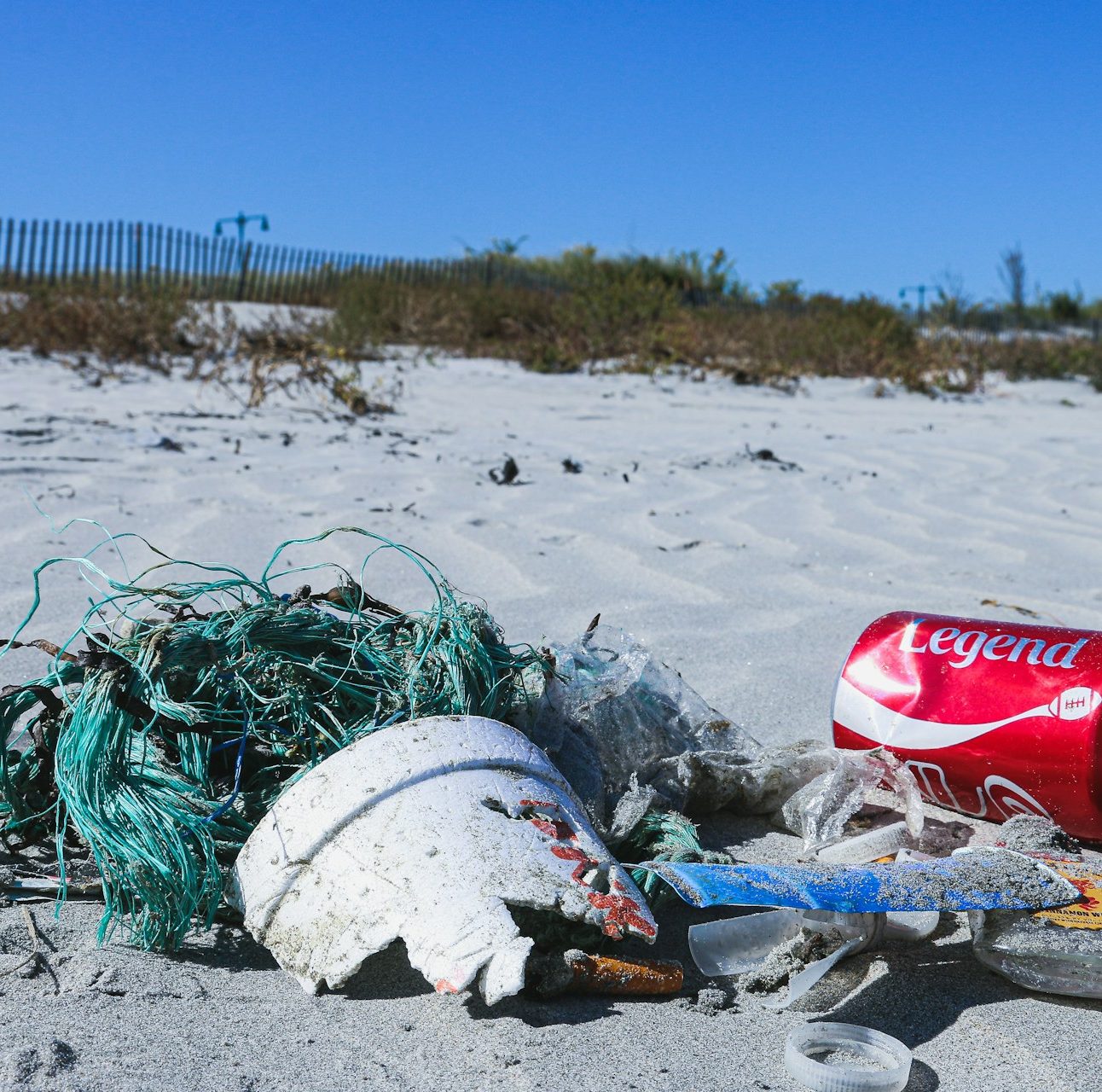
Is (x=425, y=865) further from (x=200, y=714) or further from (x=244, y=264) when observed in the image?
(x=244, y=264)

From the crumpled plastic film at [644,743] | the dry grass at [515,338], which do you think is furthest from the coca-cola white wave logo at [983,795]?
the dry grass at [515,338]

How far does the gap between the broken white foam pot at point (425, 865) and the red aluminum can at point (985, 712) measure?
68 cm

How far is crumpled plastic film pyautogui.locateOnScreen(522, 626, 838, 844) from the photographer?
1.75m

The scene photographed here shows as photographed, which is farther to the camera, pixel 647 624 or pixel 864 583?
pixel 864 583

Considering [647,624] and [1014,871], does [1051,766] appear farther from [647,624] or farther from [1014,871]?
[647,624]

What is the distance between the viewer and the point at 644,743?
6.20ft

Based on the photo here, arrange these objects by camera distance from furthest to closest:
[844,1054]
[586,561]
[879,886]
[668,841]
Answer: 1. [586,561]
2. [668,841]
3. [879,886]
4. [844,1054]

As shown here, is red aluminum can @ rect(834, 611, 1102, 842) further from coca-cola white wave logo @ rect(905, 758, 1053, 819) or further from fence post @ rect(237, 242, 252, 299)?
fence post @ rect(237, 242, 252, 299)

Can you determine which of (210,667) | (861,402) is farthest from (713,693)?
(861,402)

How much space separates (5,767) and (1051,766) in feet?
4.76

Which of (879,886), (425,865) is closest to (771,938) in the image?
(879,886)

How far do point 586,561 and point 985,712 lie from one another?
1.64 m

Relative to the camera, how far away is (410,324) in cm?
1086

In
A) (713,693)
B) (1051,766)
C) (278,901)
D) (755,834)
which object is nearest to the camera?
(278,901)
